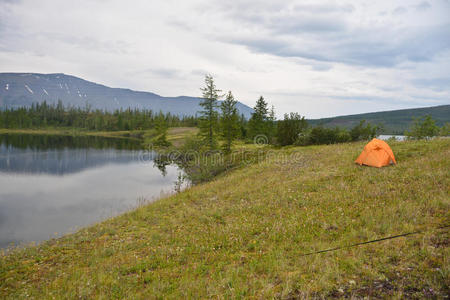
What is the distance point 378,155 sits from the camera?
17.5 m

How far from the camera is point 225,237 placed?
920cm

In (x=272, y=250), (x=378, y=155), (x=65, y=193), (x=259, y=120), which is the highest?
(x=259, y=120)

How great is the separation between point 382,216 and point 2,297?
1303cm

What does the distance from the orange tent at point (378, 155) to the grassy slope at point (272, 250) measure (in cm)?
232

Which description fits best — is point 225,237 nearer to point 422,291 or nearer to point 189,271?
point 189,271

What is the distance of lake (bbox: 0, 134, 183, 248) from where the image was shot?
20547 mm

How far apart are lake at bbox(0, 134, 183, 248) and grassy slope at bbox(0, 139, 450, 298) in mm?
10434

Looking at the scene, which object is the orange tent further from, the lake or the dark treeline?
the dark treeline

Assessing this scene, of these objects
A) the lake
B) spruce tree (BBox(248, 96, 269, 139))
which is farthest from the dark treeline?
the lake

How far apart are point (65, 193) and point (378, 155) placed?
3655cm

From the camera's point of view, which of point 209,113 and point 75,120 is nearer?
point 209,113

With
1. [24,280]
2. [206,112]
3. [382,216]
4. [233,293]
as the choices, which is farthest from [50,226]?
[206,112]

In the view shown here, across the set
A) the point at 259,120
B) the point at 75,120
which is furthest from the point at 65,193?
the point at 75,120

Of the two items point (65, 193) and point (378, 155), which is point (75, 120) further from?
point (378, 155)
